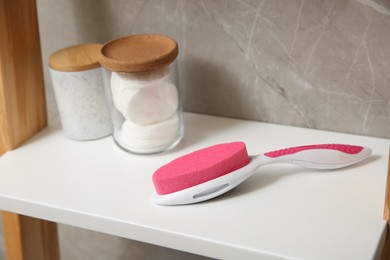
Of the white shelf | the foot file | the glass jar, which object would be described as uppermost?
the glass jar

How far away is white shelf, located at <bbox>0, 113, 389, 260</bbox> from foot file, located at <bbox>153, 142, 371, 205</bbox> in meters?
0.01

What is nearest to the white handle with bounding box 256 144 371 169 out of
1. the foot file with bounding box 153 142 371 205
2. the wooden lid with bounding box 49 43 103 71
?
the foot file with bounding box 153 142 371 205

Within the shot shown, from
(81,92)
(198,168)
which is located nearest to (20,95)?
(81,92)

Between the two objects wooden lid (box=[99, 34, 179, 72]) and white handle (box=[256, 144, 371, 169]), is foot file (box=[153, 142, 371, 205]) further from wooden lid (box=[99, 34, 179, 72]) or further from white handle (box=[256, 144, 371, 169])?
wooden lid (box=[99, 34, 179, 72])

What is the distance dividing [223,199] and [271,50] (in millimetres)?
205

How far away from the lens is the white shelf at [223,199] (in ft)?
1.95

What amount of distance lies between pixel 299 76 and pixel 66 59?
28 cm

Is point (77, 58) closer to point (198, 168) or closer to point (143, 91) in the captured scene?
point (143, 91)

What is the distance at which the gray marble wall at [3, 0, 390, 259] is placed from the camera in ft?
2.37

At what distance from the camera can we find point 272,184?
0.68 m

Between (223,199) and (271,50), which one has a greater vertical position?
(271,50)

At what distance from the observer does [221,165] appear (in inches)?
25.7

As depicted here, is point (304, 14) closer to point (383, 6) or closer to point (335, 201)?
point (383, 6)

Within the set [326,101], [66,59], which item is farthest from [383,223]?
[66,59]
